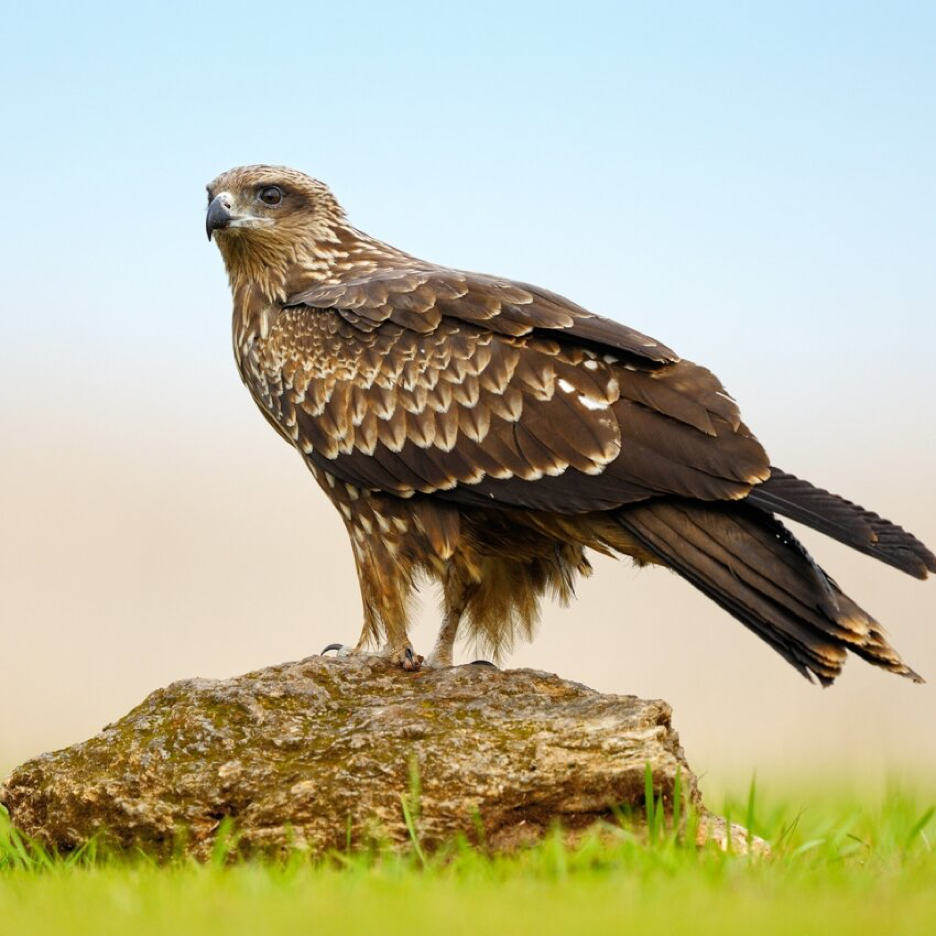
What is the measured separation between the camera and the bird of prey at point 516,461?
6.61 metres

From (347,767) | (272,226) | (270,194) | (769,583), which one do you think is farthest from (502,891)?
(270,194)

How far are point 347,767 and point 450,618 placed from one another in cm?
186

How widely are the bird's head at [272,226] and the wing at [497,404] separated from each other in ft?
2.32

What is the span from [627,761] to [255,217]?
14.0 ft

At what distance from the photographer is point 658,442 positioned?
22.5ft

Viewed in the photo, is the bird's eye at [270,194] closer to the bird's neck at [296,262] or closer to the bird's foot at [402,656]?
the bird's neck at [296,262]

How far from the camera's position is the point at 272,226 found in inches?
340

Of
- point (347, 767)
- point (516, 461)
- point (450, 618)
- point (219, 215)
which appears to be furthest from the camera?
point (219, 215)

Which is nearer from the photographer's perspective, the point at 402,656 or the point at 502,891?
the point at 502,891

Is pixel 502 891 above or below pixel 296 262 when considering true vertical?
below

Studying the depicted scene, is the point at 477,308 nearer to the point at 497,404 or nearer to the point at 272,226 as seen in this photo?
the point at 497,404

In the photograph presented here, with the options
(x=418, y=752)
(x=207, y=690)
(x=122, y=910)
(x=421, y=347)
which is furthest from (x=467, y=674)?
(x=122, y=910)

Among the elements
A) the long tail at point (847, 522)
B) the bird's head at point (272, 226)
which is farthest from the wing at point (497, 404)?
the bird's head at point (272, 226)

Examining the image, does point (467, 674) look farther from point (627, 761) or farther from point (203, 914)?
point (203, 914)
